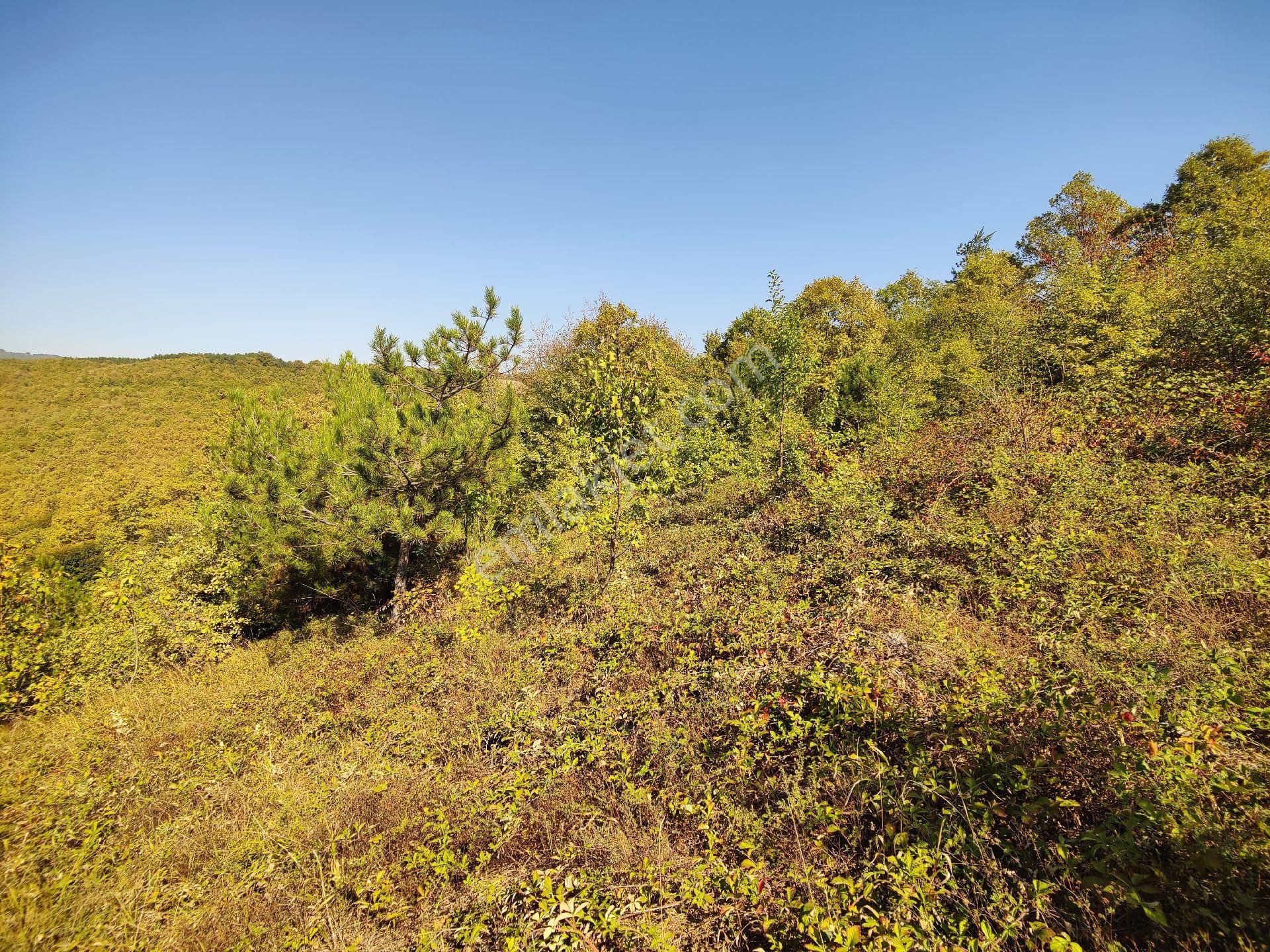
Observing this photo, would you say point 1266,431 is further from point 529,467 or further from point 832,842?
point 529,467

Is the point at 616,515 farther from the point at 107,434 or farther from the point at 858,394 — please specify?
the point at 107,434

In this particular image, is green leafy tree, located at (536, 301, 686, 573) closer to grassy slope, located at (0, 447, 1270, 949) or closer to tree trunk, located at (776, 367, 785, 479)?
grassy slope, located at (0, 447, 1270, 949)

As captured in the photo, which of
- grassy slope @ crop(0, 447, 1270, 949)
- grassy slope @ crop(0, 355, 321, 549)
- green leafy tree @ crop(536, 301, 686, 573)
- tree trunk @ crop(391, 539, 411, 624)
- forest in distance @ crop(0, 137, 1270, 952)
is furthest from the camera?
grassy slope @ crop(0, 355, 321, 549)

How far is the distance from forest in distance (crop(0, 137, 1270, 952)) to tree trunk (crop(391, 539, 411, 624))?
10.7 inches

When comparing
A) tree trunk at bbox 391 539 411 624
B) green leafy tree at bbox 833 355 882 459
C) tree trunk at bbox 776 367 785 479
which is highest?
green leafy tree at bbox 833 355 882 459

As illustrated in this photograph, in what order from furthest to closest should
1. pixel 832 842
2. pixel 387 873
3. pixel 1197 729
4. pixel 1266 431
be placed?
1. pixel 1266 431
2. pixel 387 873
3. pixel 832 842
4. pixel 1197 729

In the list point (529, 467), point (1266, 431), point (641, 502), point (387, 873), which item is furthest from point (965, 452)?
point (387, 873)

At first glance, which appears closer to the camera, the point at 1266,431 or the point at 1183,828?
the point at 1183,828

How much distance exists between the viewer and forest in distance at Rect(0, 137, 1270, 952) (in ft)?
6.99

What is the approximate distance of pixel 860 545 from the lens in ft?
17.9

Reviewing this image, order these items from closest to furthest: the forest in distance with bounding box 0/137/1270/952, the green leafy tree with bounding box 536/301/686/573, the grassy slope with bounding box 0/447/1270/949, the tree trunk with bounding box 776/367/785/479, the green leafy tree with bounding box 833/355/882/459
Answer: the grassy slope with bounding box 0/447/1270/949
the forest in distance with bounding box 0/137/1270/952
the green leafy tree with bounding box 536/301/686/573
the tree trunk with bounding box 776/367/785/479
the green leafy tree with bounding box 833/355/882/459

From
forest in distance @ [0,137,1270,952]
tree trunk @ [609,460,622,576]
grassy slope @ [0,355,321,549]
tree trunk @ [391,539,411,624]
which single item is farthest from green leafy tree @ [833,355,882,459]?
grassy slope @ [0,355,321,549]

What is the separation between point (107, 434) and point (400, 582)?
3253 centimetres

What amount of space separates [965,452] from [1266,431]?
282 centimetres
